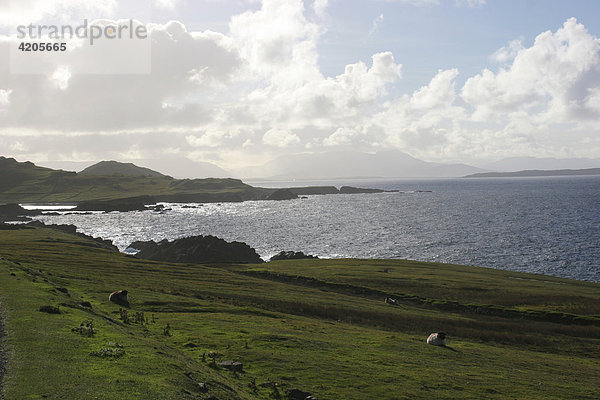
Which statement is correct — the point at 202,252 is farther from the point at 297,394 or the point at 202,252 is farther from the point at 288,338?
the point at 297,394

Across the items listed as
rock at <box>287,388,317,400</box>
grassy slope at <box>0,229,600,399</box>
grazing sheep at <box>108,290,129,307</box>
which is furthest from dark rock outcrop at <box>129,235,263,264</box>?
rock at <box>287,388,317,400</box>

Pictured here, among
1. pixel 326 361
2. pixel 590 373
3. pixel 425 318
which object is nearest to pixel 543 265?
pixel 425 318

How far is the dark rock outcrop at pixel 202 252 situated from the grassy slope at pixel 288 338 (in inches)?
1618

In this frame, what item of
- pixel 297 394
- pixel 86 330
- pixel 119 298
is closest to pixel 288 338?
pixel 297 394

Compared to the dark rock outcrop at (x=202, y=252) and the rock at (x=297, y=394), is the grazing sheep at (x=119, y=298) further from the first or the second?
the dark rock outcrop at (x=202, y=252)

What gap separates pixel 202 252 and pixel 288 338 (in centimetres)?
8914

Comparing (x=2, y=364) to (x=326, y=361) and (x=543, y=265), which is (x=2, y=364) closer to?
(x=326, y=361)

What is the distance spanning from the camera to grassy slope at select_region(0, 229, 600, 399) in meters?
18.9

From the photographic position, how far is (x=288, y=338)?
1280 inches

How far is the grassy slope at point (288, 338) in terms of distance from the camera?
62.0 ft

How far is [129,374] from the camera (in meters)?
17.9

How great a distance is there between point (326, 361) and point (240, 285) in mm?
37726

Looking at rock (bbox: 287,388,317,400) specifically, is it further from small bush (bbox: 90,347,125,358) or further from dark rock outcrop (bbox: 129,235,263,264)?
dark rock outcrop (bbox: 129,235,263,264)


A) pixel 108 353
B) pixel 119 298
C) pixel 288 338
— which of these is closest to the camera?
pixel 108 353
